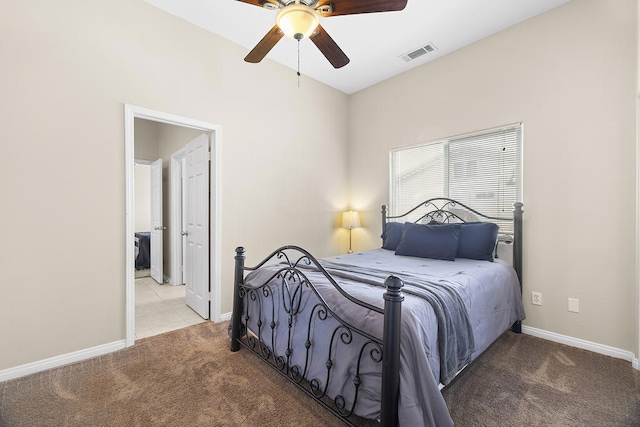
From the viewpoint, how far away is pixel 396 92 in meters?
3.97

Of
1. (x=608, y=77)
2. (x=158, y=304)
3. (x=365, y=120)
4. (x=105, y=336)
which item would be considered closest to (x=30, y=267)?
(x=105, y=336)

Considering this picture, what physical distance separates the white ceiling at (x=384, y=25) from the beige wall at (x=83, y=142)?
0.26m

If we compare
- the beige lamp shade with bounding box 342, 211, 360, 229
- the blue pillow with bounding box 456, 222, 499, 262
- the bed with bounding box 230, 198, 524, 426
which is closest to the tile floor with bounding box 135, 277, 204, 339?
the bed with bounding box 230, 198, 524, 426

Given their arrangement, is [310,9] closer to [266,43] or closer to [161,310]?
[266,43]

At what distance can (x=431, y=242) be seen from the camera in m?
2.93

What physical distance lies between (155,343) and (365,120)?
3844mm

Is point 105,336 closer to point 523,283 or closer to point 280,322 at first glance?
point 280,322

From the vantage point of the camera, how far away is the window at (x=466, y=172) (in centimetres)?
303

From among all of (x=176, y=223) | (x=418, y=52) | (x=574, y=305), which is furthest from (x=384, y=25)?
(x=176, y=223)

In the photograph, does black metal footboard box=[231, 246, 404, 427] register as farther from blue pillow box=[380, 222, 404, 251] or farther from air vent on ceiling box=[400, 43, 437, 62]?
air vent on ceiling box=[400, 43, 437, 62]

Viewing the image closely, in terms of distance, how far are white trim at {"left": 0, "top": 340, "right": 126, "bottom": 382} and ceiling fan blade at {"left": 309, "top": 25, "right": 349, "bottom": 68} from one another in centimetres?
292

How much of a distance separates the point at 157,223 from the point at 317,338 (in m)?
4.28

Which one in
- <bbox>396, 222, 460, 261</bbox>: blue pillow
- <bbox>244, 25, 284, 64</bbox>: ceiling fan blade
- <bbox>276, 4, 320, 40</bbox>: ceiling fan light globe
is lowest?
<bbox>396, 222, 460, 261</bbox>: blue pillow

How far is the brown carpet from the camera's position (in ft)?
5.43
